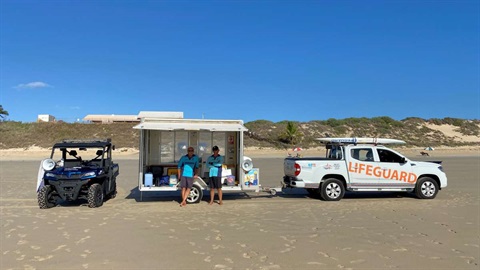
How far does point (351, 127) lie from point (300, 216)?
48.1m

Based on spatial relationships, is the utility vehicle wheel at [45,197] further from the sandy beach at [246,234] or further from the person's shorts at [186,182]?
the person's shorts at [186,182]

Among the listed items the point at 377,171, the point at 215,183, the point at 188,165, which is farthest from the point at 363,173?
the point at 188,165

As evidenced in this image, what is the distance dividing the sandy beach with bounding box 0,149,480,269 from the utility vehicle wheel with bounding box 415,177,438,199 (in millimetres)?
330

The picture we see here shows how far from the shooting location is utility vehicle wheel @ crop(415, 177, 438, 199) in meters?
11.7

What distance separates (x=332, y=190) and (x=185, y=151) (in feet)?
16.8

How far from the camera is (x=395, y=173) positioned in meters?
11.6

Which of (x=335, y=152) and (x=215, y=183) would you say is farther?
(x=335, y=152)

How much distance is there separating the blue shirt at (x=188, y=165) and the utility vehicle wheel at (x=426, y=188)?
279 inches

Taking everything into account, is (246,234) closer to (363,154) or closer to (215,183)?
(215,183)

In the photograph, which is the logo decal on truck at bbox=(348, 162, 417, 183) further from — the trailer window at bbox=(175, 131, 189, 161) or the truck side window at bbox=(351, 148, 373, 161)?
the trailer window at bbox=(175, 131, 189, 161)

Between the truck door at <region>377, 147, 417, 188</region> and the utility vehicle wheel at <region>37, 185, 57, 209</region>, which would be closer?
the utility vehicle wheel at <region>37, 185, 57, 209</region>

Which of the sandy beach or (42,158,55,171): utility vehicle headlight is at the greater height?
(42,158,55,171): utility vehicle headlight

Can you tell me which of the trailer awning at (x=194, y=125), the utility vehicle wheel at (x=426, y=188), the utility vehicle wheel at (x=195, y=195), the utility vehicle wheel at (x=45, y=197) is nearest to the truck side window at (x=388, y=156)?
the utility vehicle wheel at (x=426, y=188)

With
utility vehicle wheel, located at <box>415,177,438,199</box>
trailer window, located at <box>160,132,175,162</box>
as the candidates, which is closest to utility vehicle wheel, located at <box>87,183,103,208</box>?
trailer window, located at <box>160,132,175,162</box>
